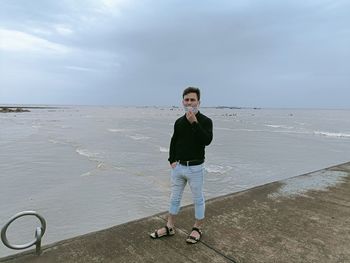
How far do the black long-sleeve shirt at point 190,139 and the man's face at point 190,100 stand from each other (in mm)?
121

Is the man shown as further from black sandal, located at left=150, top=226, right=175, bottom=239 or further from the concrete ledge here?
the concrete ledge

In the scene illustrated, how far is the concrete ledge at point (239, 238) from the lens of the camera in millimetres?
3026

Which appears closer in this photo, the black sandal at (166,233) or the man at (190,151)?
the man at (190,151)

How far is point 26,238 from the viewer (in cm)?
515

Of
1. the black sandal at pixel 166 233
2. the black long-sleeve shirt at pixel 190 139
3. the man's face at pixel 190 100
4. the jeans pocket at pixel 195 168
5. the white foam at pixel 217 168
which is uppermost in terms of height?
the man's face at pixel 190 100

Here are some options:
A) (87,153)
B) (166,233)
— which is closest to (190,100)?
(166,233)

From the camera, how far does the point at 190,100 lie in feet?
10.3

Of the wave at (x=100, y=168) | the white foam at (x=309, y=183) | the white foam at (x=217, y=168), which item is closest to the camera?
the white foam at (x=309, y=183)

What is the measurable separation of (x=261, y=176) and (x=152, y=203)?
471 cm

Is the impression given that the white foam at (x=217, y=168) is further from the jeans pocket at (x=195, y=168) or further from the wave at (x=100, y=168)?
the jeans pocket at (x=195, y=168)

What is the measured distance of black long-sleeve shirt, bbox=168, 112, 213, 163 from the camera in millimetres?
3125

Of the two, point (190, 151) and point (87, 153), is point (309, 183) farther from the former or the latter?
point (87, 153)

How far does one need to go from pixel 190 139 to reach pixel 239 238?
1.33 meters

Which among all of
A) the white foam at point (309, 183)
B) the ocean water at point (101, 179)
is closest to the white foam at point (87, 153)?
the ocean water at point (101, 179)
